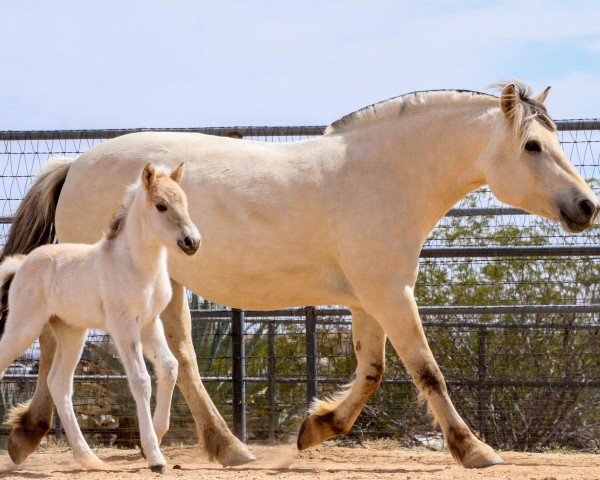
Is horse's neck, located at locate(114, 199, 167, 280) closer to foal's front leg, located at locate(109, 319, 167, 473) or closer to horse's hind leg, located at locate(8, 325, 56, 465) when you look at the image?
foal's front leg, located at locate(109, 319, 167, 473)

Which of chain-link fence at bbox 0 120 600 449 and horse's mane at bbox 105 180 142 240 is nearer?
horse's mane at bbox 105 180 142 240

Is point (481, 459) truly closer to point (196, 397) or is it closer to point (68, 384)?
point (196, 397)

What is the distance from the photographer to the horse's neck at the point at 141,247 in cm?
501

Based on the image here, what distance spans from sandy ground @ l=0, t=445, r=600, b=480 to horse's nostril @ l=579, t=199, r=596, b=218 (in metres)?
1.29

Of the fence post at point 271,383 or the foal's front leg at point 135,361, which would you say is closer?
the foal's front leg at point 135,361

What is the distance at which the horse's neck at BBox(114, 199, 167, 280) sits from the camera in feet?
16.4

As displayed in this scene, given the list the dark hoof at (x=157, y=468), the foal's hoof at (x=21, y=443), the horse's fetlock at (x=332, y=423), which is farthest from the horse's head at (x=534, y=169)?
the foal's hoof at (x=21, y=443)

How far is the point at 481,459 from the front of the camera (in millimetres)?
5215

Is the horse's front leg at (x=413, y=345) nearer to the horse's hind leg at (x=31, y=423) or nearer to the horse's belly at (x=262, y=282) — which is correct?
the horse's belly at (x=262, y=282)

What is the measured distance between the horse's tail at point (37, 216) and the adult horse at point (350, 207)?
33cm

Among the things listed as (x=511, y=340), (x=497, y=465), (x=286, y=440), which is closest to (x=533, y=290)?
(x=511, y=340)

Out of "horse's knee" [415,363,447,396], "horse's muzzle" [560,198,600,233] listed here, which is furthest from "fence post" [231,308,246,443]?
"horse's muzzle" [560,198,600,233]

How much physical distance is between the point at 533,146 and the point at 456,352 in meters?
2.62

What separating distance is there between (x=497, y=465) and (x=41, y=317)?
2.43 m
